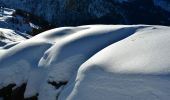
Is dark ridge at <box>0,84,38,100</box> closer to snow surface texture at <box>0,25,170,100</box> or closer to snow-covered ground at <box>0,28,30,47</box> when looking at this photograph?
snow surface texture at <box>0,25,170,100</box>

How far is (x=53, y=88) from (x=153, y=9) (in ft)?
510

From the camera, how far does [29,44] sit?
1229cm

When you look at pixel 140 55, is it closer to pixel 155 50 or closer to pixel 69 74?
pixel 155 50

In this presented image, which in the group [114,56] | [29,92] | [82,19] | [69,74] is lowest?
[82,19]

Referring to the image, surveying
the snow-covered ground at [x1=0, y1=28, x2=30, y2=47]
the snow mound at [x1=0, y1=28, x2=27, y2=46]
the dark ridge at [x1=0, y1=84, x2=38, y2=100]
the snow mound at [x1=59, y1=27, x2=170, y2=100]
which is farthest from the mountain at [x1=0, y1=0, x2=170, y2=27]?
the snow mound at [x1=59, y1=27, x2=170, y2=100]

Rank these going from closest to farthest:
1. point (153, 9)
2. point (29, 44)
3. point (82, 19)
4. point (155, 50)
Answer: point (155, 50) < point (29, 44) < point (82, 19) < point (153, 9)

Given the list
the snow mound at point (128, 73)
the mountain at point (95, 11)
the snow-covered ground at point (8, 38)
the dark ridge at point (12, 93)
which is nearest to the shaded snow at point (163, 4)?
the mountain at point (95, 11)

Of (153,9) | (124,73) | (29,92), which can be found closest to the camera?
(124,73)

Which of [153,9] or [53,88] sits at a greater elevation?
[53,88]

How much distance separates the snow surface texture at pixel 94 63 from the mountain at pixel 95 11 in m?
128

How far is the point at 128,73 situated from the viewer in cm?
830

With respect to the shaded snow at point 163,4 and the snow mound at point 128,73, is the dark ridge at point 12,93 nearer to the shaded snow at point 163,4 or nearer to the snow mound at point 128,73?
the snow mound at point 128,73

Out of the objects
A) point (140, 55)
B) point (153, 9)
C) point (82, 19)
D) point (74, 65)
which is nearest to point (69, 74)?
point (74, 65)

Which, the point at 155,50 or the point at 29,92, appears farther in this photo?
the point at 29,92
